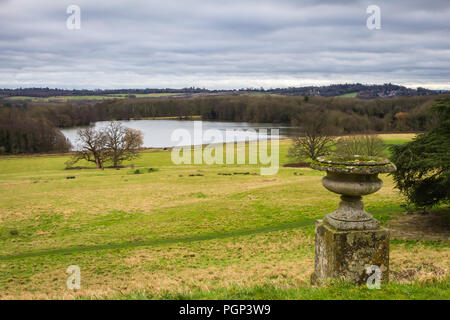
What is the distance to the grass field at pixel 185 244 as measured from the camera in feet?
21.7

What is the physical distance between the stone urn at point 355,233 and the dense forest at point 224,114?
2534 cm

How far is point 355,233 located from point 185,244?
10.2 meters

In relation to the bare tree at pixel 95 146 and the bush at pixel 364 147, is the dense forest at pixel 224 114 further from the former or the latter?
the bare tree at pixel 95 146

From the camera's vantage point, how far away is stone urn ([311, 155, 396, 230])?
620cm

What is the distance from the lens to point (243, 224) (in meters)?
18.2

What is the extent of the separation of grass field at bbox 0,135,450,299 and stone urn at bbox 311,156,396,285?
466 mm

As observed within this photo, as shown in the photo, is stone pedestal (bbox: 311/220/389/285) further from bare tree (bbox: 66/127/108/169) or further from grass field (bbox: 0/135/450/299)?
bare tree (bbox: 66/127/108/169)

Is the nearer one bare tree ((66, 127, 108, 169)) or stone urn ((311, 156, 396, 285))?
stone urn ((311, 156, 396, 285))

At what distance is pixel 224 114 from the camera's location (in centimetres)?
16862

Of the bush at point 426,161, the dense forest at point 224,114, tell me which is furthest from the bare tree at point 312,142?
the bush at point 426,161

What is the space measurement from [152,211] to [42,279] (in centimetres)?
986

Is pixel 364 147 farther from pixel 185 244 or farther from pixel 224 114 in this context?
pixel 224 114

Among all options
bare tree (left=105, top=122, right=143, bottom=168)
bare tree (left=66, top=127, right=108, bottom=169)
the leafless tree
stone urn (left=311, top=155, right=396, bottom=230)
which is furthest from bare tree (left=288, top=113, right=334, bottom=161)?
stone urn (left=311, top=155, right=396, bottom=230)

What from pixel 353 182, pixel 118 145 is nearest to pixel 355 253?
pixel 353 182
